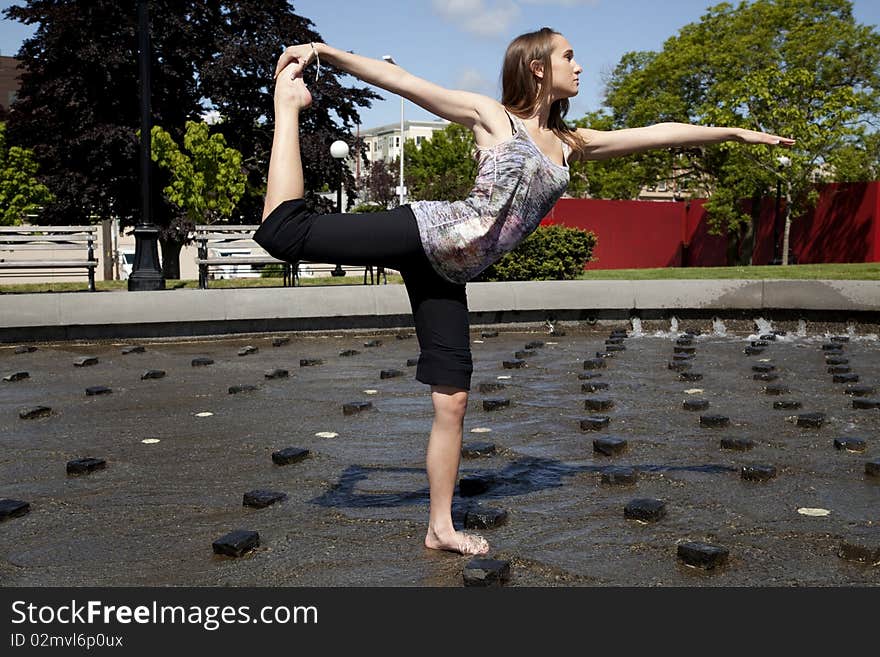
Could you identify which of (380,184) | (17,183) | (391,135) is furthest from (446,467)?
(391,135)

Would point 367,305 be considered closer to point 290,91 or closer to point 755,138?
point 755,138

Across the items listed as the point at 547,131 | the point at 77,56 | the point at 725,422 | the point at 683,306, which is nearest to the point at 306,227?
the point at 547,131

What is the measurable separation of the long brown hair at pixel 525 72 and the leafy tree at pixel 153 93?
80.0 ft

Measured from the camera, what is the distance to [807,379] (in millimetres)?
8016

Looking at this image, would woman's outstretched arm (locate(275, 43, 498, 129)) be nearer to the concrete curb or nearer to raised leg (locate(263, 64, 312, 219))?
raised leg (locate(263, 64, 312, 219))

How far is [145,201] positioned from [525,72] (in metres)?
11.0

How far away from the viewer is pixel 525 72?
3.33 meters

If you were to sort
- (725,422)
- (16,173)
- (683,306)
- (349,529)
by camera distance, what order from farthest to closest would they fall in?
(16,173)
(683,306)
(725,422)
(349,529)

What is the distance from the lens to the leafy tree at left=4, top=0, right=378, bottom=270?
2778 centimetres

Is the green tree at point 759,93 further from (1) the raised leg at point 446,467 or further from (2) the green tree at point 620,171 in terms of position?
(1) the raised leg at point 446,467

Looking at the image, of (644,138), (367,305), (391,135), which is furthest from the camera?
(391,135)

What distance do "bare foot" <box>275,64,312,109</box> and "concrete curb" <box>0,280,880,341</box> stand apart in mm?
8380
